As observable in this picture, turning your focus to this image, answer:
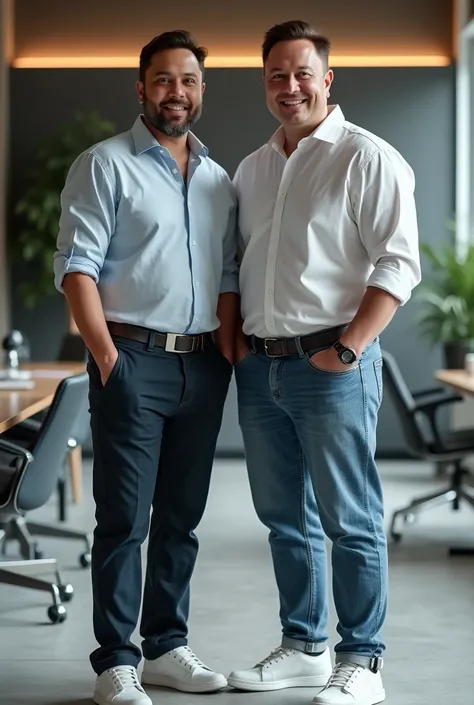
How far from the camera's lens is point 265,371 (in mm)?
3131

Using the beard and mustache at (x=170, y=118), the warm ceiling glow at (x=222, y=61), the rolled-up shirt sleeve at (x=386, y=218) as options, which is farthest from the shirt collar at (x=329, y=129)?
the warm ceiling glow at (x=222, y=61)

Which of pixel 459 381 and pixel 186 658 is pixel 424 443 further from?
pixel 186 658

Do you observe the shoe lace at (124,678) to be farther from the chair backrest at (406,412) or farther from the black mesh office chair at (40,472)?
the chair backrest at (406,412)

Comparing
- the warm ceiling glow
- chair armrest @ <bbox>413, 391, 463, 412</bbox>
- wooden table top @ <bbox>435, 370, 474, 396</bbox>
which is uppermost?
the warm ceiling glow

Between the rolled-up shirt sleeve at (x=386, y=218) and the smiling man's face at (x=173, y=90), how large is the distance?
52 centimetres

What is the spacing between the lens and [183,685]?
3186mm

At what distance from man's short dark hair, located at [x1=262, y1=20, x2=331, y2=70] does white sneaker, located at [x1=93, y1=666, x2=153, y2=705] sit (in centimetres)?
175

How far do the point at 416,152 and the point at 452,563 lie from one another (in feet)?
14.5

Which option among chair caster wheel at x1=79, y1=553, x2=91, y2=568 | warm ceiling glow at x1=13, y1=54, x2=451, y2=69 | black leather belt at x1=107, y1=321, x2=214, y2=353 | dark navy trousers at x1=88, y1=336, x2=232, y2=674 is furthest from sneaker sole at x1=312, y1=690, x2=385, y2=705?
warm ceiling glow at x1=13, y1=54, x2=451, y2=69

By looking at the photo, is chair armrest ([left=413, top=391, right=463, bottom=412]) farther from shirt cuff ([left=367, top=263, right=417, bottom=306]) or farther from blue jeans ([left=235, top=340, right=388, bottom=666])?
shirt cuff ([left=367, top=263, right=417, bottom=306])

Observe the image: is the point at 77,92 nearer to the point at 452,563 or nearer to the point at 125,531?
the point at 452,563

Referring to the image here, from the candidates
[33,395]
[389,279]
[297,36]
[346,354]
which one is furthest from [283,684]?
[33,395]

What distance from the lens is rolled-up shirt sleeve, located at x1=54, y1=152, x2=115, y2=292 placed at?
3.02m

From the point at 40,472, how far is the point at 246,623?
2.99 feet
